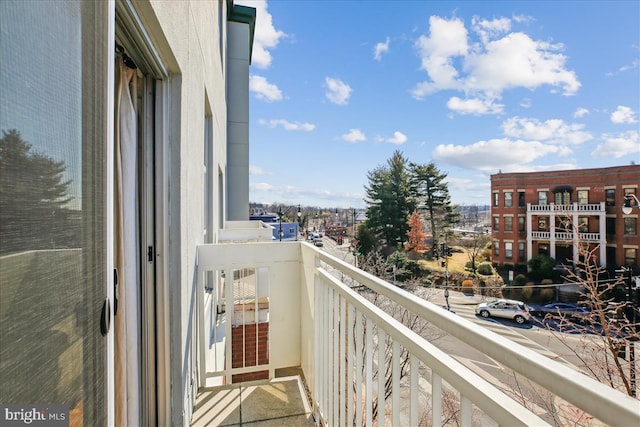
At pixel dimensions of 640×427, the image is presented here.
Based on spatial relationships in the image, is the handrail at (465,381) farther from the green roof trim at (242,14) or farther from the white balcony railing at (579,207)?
the white balcony railing at (579,207)

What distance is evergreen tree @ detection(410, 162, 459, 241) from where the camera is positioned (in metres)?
20.7

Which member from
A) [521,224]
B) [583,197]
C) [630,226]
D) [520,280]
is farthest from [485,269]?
[630,226]

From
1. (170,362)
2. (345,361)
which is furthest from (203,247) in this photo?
(345,361)

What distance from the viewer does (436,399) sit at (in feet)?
2.40

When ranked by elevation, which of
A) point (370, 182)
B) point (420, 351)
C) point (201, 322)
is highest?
point (370, 182)

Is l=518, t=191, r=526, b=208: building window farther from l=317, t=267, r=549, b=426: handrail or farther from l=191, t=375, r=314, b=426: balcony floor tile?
l=317, t=267, r=549, b=426: handrail

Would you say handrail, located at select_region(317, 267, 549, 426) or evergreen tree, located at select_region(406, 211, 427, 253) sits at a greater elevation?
handrail, located at select_region(317, 267, 549, 426)

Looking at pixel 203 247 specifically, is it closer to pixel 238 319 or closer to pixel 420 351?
pixel 238 319

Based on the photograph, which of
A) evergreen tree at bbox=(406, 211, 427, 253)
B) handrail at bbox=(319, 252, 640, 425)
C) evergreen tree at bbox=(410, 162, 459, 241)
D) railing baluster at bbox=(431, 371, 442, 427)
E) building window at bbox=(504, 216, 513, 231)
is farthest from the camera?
evergreen tree at bbox=(410, 162, 459, 241)

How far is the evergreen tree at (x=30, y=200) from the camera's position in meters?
0.44

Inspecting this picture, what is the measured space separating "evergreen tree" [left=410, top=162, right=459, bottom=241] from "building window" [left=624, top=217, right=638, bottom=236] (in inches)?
462

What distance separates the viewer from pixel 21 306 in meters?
0.47

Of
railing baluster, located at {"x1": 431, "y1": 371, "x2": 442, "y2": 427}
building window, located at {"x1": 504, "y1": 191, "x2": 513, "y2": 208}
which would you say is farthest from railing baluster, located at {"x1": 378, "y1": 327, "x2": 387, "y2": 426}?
building window, located at {"x1": 504, "y1": 191, "x2": 513, "y2": 208}

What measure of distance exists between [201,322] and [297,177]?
99.8 ft
